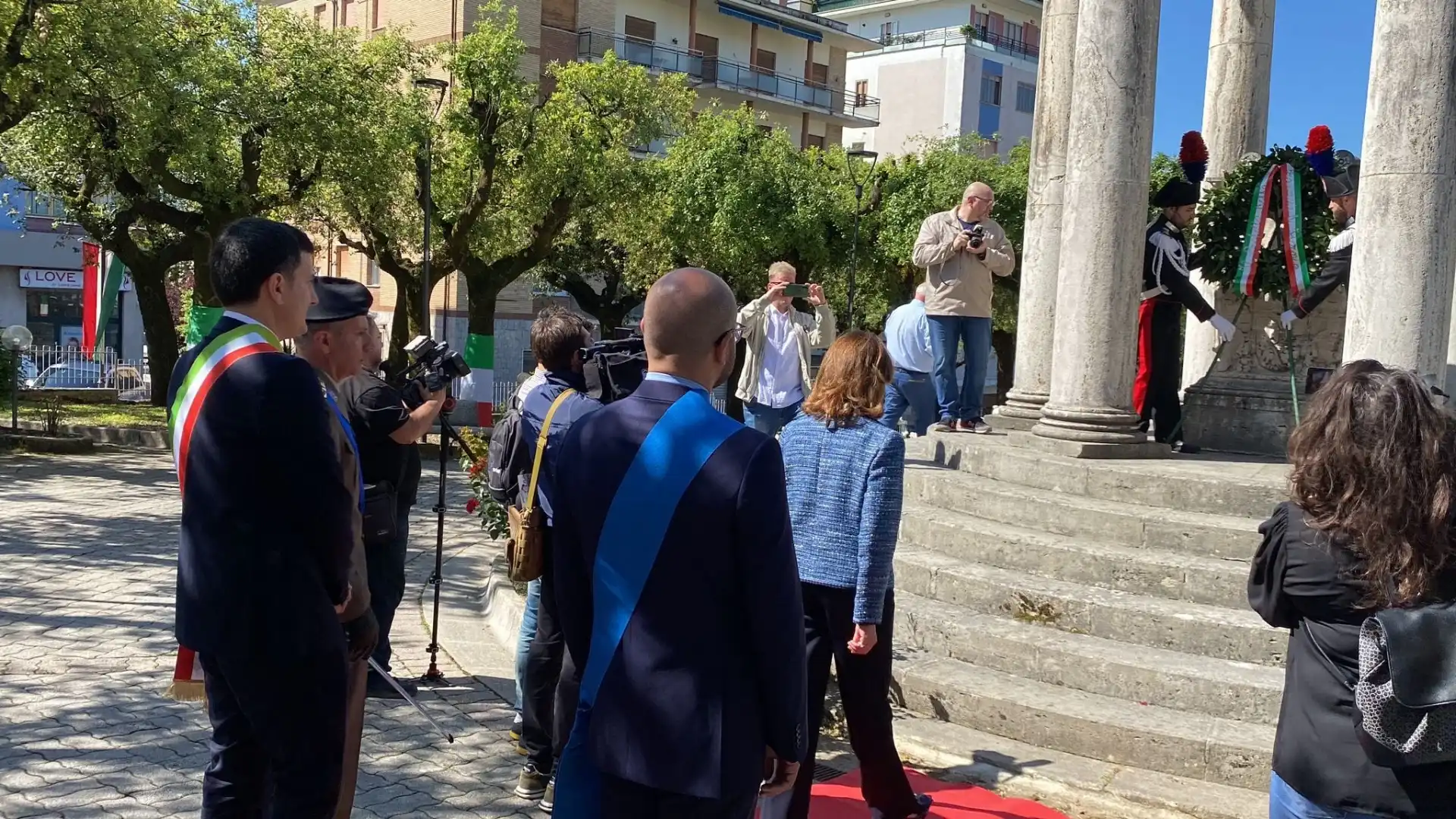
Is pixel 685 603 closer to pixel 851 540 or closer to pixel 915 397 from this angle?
pixel 851 540

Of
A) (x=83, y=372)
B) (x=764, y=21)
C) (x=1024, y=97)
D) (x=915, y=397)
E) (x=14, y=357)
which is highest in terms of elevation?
(x=1024, y=97)

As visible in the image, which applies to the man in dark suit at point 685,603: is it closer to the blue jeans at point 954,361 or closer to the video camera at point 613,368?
the video camera at point 613,368

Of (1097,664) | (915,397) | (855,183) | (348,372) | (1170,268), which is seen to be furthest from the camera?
(855,183)

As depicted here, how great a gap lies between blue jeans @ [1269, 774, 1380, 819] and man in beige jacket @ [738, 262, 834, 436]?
23.1ft

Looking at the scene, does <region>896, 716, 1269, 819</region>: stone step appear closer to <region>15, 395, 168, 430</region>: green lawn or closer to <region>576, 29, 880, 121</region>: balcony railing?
<region>15, 395, 168, 430</region>: green lawn

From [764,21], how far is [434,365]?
43.5 m

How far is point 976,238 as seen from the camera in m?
8.98

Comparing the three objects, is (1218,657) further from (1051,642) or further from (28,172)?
(28,172)

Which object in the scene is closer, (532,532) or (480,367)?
(532,532)

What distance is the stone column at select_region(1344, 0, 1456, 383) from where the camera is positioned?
674cm

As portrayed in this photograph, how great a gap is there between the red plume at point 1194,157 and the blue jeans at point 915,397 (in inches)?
103

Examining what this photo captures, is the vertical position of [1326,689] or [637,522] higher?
[637,522]

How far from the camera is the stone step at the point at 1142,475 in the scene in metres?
6.88

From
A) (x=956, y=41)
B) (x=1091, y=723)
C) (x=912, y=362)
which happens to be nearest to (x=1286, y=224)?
(x=912, y=362)
